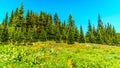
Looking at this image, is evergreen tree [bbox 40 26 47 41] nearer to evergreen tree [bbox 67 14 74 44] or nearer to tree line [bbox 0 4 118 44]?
tree line [bbox 0 4 118 44]

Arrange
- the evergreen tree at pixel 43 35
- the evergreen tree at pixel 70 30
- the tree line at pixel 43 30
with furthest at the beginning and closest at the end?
the evergreen tree at pixel 43 35, the evergreen tree at pixel 70 30, the tree line at pixel 43 30

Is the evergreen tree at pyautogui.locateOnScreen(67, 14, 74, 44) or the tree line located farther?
the evergreen tree at pyautogui.locateOnScreen(67, 14, 74, 44)

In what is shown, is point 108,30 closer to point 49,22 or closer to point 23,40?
point 49,22

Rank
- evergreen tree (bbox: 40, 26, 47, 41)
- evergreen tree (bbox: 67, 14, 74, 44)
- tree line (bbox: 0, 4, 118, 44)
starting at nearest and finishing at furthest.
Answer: tree line (bbox: 0, 4, 118, 44) → evergreen tree (bbox: 67, 14, 74, 44) → evergreen tree (bbox: 40, 26, 47, 41)

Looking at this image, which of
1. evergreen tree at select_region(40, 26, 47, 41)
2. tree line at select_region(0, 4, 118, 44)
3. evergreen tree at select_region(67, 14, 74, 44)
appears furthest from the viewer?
evergreen tree at select_region(40, 26, 47, 41)

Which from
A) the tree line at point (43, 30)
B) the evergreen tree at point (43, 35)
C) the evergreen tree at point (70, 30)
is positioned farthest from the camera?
the evergreen tree at point (43, 35)

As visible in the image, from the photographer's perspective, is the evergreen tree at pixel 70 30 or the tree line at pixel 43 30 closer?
the tree line at pixel 43 30

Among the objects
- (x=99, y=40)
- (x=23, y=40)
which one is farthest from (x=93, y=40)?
(x=23, y=40)

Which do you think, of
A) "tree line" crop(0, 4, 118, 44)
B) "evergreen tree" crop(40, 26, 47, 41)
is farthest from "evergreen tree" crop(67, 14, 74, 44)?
"evergreen tree" crop(40, 26, 47, 41)

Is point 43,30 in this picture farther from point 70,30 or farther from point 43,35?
point 70,30

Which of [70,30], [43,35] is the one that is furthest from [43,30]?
[70,30]

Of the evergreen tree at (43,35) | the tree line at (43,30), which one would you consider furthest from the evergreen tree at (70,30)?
the evergreen tree at (43,35)

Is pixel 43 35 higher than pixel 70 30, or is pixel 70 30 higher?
pixel 70 30

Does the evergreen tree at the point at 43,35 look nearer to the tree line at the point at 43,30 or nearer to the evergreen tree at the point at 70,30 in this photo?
the tree line at the point at 43,30
